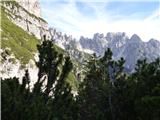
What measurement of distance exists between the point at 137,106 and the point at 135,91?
4.52m

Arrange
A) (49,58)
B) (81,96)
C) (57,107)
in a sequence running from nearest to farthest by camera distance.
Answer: (49,58), (57,107), (81,96)

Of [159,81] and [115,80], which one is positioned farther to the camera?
[115,80]

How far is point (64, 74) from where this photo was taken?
4372 centimetres

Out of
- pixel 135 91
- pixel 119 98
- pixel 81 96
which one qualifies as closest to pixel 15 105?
pixel 135 91

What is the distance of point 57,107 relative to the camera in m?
45.5

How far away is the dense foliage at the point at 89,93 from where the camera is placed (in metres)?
31.4

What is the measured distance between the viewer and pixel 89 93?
187 feet

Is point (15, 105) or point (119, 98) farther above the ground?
point (119, 98)

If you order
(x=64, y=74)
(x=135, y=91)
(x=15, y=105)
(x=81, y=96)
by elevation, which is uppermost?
(x=81, y=96)

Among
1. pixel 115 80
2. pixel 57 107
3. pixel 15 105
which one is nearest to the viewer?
pixel 15 105

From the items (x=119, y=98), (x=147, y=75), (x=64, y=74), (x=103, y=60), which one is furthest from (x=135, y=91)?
(x=103, y=60)

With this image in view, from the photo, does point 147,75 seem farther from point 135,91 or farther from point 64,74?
point 64,74

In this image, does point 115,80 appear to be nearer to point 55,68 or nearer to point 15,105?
point 55,68

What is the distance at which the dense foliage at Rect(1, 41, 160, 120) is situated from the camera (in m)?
31.4
